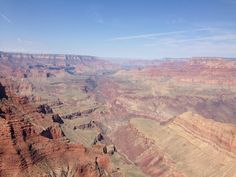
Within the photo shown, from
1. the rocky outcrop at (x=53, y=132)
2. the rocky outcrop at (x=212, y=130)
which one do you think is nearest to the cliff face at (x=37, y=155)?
the rocky outcrop at (x=53, y=132)

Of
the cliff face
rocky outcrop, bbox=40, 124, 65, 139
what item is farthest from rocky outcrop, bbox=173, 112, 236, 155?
rocky outcrop, bbox=40, 124, 65, 139

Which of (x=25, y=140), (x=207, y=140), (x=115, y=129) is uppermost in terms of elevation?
(x=25, y=140)

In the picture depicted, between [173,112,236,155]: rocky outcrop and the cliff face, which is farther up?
the cliff face

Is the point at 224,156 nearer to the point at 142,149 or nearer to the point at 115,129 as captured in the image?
the point at 142,149

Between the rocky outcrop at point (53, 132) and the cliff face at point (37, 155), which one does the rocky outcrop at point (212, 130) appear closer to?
the cliff face at point (37, 155)

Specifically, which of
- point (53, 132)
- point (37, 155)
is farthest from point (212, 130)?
point (37, 155)

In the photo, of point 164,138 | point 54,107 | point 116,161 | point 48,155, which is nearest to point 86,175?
point 48,155

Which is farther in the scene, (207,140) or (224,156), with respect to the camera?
(207,140)

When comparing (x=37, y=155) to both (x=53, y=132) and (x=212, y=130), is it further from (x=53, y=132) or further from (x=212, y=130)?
(x=212, y=130)

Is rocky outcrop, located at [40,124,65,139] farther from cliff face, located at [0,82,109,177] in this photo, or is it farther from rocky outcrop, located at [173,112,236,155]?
rocky outcrop, located at [173,112,236,155]
